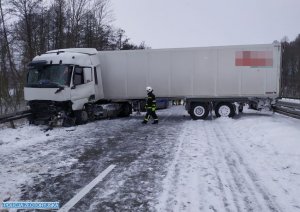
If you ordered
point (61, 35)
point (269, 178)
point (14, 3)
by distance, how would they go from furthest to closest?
point (61, 35) < point (14, 3) < point (269, 178)

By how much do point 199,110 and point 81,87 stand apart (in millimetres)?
6354

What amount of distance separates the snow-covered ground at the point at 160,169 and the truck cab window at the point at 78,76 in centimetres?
324

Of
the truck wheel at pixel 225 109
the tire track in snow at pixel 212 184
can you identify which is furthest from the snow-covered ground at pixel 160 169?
the truck wheel at pixel 225 109

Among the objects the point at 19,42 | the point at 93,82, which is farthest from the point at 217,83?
the point at 19,42

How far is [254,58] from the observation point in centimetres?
1606

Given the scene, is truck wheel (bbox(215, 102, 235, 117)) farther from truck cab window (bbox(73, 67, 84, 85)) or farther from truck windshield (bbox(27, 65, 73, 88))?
truck windshield (bbox(27, 65, 73, 88))

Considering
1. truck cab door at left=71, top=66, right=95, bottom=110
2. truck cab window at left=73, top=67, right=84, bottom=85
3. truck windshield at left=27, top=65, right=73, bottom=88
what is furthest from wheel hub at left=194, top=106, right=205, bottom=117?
truck windshield at left=27, top=65, right=73, bottom=88

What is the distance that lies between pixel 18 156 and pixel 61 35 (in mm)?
24021

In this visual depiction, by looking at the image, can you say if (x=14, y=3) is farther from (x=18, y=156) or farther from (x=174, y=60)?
(x=18, y=156)

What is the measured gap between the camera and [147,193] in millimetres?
5590

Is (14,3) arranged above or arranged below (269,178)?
above

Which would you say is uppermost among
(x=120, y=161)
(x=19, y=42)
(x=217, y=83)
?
(x=19, y=42)

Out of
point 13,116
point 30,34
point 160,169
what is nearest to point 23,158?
point 160,169

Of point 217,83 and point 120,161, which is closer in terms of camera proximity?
point 120,161
